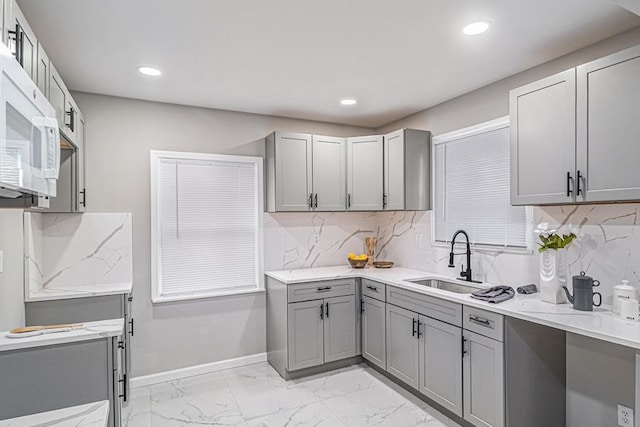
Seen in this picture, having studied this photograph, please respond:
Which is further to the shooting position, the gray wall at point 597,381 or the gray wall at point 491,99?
the gray wall at point 491,99

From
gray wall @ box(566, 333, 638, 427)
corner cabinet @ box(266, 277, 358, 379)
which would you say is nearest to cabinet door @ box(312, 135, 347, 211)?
corner cabinet @ box(266, 277, 358, 379)

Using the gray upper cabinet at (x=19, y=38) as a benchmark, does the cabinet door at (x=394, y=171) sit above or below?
below

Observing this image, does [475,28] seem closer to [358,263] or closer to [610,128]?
[610,128]

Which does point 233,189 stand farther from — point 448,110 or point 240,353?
point 448,110

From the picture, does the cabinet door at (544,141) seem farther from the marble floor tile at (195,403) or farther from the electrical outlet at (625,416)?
the marble floor tile at (195,403)

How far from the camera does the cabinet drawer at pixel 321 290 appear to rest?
3.49 meters

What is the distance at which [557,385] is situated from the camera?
2521mm

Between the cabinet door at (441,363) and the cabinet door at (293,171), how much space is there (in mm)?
1662

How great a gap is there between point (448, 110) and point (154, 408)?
11.9ft

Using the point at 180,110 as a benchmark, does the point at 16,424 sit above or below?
below

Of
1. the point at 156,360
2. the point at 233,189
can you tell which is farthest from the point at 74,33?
the point at 156,360

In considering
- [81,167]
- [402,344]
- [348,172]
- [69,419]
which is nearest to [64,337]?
[69,419]

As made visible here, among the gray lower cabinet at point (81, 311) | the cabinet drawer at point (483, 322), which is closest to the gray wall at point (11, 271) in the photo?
the gray lower cabinet at point (81, 311)

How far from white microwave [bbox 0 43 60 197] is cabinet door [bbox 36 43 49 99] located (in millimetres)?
565
